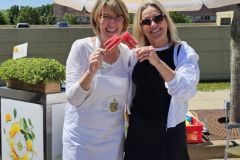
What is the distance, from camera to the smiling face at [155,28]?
A: 2674 mm

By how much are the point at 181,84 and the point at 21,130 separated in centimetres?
193

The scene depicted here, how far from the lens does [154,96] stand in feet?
8.64

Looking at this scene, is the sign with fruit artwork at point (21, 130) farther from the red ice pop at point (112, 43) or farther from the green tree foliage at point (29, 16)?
the green tree foliage at point (29, 16)

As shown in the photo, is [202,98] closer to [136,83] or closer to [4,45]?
[4,45]

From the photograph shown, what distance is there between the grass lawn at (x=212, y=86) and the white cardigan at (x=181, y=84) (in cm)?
1014

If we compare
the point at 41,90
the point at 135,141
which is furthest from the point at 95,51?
the point at 41,90

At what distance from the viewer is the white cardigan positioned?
2.47 m

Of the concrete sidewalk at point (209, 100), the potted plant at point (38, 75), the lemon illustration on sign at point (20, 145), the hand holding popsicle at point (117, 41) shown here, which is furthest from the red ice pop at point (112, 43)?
the concrete sidewalk at point (209, 100)

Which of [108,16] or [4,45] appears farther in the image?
[4,45]

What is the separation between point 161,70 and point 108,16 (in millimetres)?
455

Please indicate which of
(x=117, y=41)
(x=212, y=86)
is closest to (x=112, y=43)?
(x=117, y=41)

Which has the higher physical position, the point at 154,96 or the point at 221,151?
the point at 154,96

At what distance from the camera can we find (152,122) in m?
2.65

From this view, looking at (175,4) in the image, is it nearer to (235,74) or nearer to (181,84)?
(235,74)
